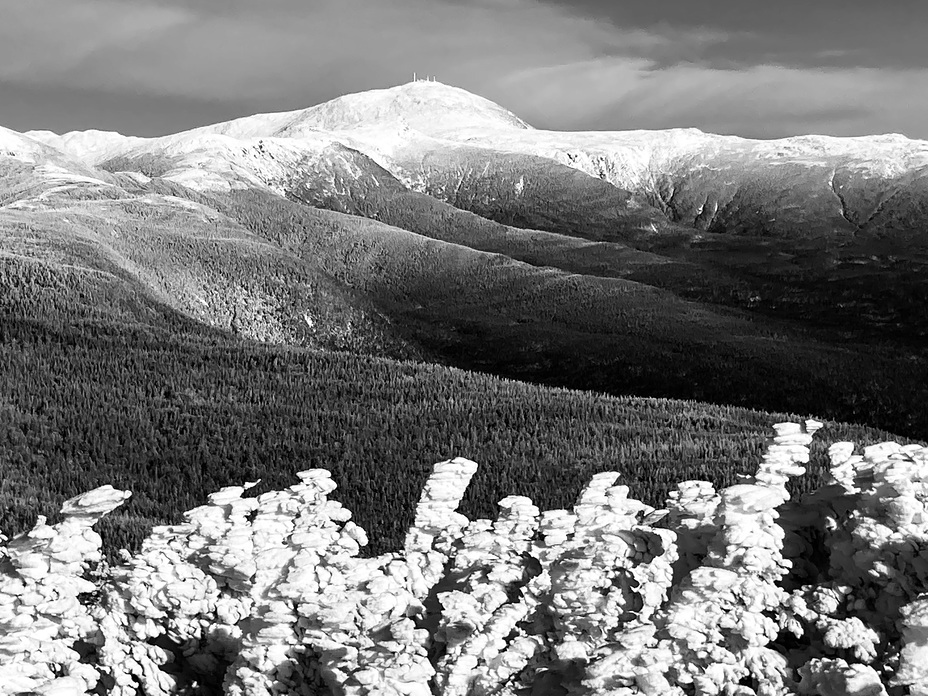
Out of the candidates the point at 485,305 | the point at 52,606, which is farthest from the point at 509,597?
the point at 485,305

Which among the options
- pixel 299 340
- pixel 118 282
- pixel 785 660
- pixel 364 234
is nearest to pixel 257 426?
pixel 785 660

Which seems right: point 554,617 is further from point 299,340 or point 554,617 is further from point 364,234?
point 364,234

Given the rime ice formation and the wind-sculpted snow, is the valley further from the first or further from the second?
the wind-sculpted snow

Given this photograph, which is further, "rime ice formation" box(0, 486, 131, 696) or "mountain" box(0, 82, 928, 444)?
"mountain" box(0, 82, 928, 444)

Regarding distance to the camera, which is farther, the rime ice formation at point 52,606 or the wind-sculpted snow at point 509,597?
the rime ice formation at point 52,606

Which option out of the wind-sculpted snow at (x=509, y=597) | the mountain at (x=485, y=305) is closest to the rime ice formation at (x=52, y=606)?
the wind-sculpted snow at (x=509, y=597)

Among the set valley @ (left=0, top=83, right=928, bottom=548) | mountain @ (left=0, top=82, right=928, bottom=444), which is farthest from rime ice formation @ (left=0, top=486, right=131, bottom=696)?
mountain @ (left=0, top=82, right=928, bottom=444)

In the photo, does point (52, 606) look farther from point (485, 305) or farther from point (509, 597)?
point (485, 305)

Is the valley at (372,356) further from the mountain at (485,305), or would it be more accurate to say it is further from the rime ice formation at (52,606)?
the rime ice formation at (52,606)

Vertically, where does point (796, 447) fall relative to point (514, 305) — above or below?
above
